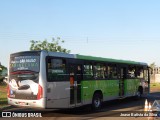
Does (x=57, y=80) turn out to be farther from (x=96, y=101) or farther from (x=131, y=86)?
(x=131, y=86)

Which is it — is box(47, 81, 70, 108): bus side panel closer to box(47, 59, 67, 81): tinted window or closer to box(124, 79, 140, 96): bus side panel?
box(47, 59, 67, 81): tinted window

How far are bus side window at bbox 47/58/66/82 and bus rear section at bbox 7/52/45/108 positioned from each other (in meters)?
0.57

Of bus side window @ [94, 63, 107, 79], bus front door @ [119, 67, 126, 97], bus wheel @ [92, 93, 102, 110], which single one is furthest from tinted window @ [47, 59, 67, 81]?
bus front door @ [119, 67, 126, 97]

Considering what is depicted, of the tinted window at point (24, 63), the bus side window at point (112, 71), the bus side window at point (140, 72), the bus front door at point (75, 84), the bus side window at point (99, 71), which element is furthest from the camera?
the bus side window at point (140, 72)

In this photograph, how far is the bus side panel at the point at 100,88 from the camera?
17.1 m

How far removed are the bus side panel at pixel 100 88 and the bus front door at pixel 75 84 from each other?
43 centimetres

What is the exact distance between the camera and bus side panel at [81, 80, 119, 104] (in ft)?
56.0

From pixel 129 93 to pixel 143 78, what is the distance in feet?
9.89

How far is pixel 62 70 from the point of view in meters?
15.4

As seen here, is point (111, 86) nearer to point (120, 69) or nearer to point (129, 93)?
point (120, 69)

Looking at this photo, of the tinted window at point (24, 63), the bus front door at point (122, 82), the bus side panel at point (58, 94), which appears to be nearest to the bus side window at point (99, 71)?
the bus front door at point (122, 82)

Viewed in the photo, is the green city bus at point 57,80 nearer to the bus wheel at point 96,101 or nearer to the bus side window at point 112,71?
the bus wheel at point 96,101

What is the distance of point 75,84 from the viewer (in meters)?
16.2

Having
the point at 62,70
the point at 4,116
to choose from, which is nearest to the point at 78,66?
the point at 62,70
